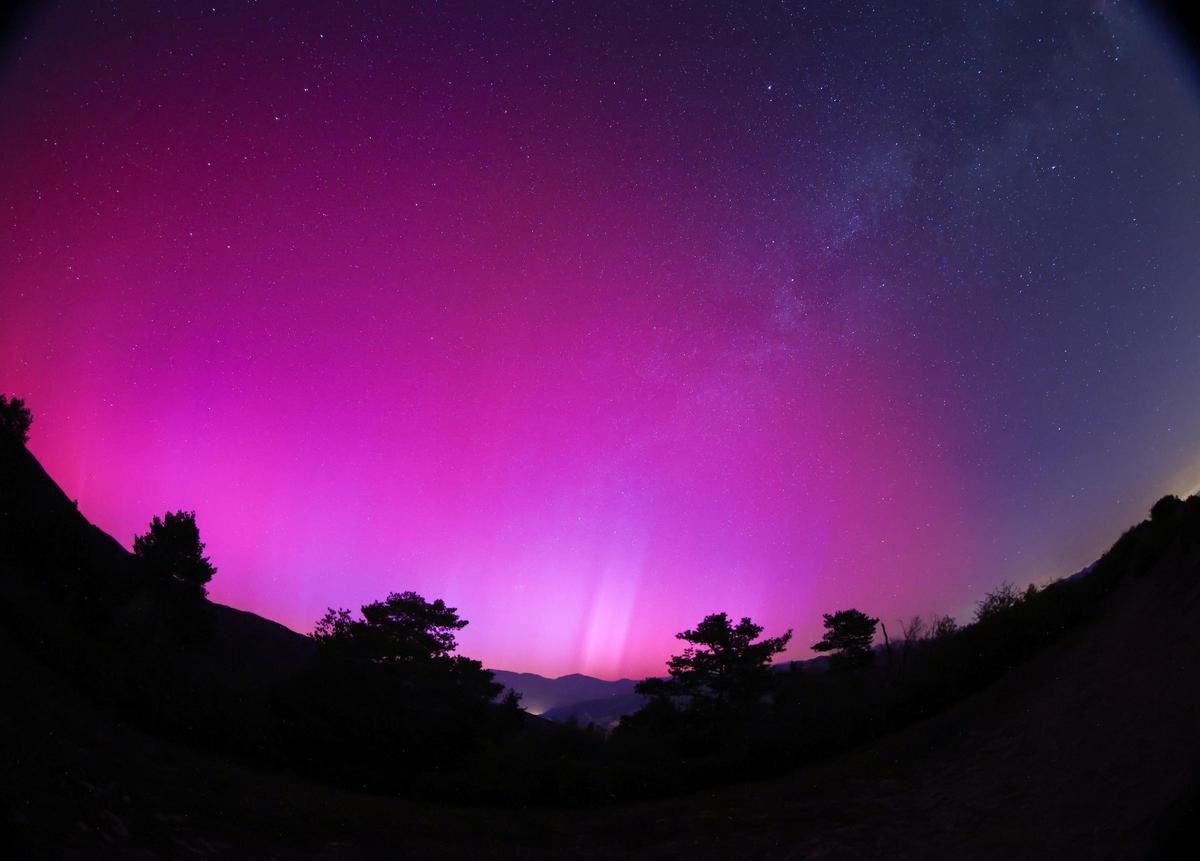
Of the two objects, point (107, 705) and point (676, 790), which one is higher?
point (107, 705)

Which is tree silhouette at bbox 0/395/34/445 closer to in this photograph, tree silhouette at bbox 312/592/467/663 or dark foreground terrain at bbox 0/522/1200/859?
tree silhouette at bbox 312/592/467/663

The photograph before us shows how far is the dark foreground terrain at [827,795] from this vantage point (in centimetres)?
511

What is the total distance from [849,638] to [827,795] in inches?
1249

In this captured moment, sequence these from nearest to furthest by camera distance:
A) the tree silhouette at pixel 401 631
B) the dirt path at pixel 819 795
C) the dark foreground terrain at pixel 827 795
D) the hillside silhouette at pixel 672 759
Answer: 1. the dark foreground terrain at pixel 827 795
2. the dirt path at pixel 819 795
3. the hillside silhouette at pixel 672 759
4. the tree silhouette at pixel 401 631

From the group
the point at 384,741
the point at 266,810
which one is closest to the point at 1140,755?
the point at 266,810

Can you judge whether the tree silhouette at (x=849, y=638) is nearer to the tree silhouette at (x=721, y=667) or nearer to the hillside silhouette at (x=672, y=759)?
the tree silhouette at (x=721, y=667)

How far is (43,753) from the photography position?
582 cm

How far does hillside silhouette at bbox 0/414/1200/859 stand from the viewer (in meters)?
5.66

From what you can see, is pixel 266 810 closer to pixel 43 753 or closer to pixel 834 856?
pixel 43 753

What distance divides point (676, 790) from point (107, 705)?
14005 mm

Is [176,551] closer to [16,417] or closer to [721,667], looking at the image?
[16,417]

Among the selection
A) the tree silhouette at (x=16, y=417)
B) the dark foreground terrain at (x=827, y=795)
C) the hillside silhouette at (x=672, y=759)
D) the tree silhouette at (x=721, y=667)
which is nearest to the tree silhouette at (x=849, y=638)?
the tree silhouette at (x=721, y=667)

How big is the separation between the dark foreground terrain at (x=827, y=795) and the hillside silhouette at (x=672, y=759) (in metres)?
0.06

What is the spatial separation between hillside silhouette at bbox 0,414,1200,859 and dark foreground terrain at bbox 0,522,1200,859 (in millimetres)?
56
